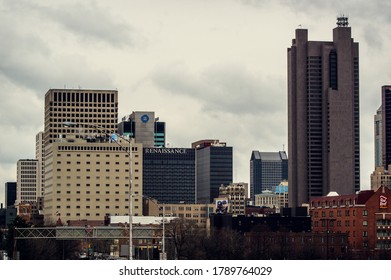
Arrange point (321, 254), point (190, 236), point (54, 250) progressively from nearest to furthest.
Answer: point (54, 250)
point (190, 236)
point (321, 254)

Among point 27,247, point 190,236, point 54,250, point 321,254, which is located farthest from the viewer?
point 321,254

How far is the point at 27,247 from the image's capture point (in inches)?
6004
